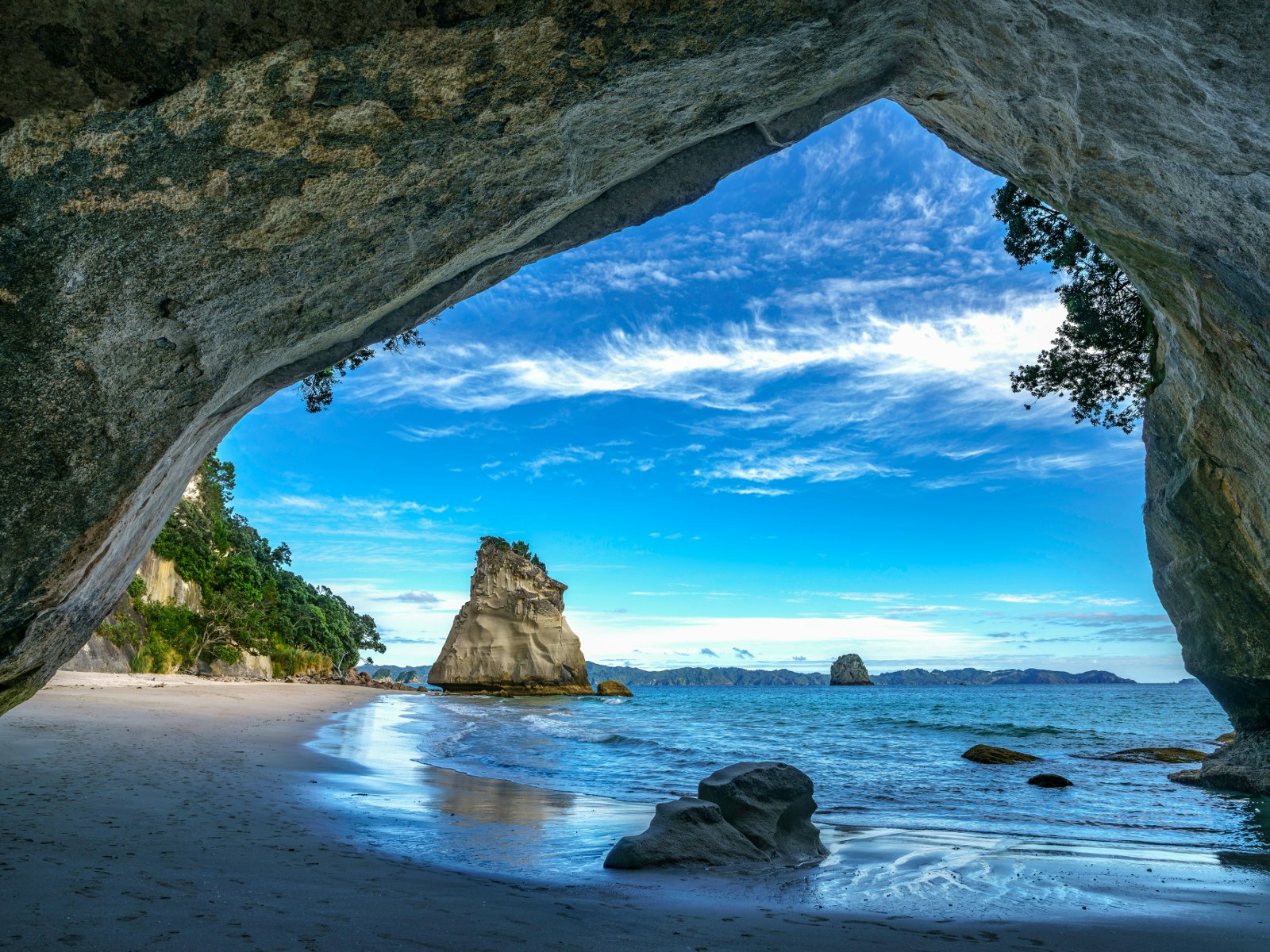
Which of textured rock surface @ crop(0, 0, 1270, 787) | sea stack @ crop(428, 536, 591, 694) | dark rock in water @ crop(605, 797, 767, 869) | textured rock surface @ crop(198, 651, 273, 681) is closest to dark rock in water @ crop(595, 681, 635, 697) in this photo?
sea stack @ crop(428, 536, 591, 694)

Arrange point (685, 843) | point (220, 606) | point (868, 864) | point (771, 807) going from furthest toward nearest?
point (220, 606)
point (771, 807)
point (868, 864)
point (685, 843)

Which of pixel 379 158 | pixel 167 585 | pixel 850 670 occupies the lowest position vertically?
pixel 850 670

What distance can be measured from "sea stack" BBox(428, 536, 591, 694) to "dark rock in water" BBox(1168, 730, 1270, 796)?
1834 inches

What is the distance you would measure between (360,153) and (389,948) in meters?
3.82

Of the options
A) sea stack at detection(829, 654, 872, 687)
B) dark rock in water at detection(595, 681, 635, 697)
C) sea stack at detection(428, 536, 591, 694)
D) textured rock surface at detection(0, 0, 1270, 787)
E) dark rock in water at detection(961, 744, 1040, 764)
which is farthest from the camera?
sea stack at detection(829, 654, 872, 687)

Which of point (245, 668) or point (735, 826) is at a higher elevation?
point (735, 826)

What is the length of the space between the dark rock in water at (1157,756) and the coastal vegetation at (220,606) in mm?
28749

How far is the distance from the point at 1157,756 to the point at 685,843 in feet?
53.8

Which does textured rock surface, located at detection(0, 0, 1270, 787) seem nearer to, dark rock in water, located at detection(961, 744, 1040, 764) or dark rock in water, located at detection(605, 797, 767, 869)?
dark rock in water, located at detection(605, 797, 767, 869)

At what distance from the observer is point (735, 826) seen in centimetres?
644

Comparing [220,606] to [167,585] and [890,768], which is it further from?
[890,768]

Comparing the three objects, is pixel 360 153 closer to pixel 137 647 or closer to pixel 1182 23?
pixel 1182 23

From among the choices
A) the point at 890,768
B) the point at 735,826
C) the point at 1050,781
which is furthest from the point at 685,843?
the point at 890,768

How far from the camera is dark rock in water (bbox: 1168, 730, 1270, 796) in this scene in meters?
11.3
